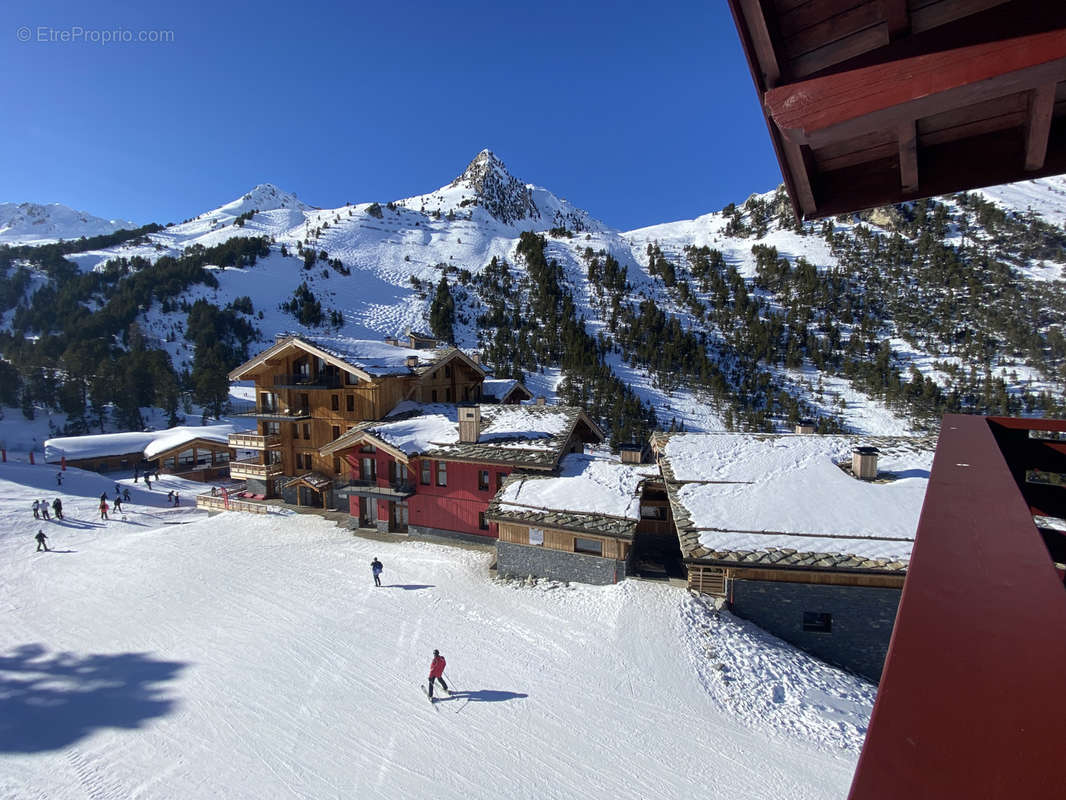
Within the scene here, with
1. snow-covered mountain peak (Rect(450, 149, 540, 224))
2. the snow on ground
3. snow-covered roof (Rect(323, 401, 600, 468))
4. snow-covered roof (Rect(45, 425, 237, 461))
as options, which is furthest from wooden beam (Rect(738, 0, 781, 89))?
snow-covered mountain peak (Rect(450, 149, 540, 224))

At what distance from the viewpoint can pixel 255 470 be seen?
2745cm

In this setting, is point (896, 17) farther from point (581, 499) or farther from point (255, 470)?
point (255, 470)

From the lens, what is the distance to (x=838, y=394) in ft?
183

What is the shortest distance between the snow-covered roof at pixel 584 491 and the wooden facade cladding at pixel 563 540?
0.70m

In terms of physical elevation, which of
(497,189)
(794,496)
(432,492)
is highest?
(497,189)

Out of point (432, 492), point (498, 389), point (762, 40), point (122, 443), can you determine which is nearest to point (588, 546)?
point (432, 492)

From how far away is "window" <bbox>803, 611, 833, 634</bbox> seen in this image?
1354 centimetres

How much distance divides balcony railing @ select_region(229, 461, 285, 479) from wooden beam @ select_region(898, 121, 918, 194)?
2985 centimetres

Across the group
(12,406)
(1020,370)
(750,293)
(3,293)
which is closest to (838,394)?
(1020,370)

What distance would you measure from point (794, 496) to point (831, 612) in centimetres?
346

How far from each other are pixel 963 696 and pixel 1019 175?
12.2 feet

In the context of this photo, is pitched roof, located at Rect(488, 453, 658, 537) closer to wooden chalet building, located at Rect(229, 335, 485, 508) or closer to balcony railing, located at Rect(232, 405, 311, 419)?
wooden chalet building, located at Rect(229, 335, 485, 508)

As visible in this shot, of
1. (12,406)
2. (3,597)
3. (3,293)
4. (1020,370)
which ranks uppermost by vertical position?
(3,293)

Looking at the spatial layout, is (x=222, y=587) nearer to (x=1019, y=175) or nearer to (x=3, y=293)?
(x=1019, y=175)
